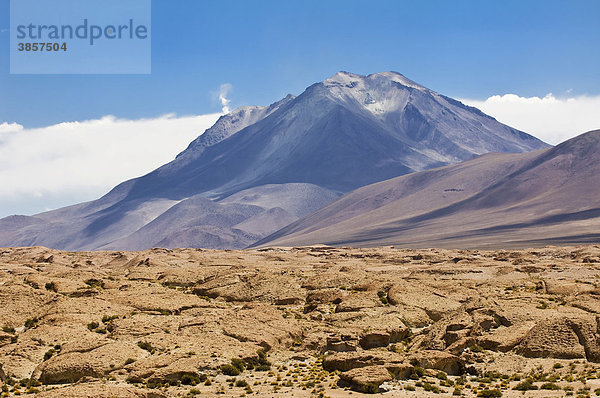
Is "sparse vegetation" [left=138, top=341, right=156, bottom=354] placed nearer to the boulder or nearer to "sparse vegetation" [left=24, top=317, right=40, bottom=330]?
"sparse vegetation" [left=24, top=317, right=40, bottom=330]

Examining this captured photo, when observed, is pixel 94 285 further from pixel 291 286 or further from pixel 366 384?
pixel 366 384

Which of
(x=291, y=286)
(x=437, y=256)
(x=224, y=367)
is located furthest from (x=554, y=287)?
(x=437, y=256)

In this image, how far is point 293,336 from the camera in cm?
3312

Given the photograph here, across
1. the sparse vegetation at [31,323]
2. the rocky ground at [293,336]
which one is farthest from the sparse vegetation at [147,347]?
the sparse vegetation at [31,323]

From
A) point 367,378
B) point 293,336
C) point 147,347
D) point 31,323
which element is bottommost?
point 367,378

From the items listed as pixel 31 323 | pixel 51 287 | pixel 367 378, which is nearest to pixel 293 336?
pixel 367 378

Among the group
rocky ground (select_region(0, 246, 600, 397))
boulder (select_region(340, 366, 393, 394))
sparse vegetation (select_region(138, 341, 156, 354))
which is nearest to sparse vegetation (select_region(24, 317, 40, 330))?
rocky ground (select_region(0, 246, 600, 397))

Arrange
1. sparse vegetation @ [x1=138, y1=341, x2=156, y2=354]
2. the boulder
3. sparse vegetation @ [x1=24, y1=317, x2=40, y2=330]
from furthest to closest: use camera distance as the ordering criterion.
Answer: sparse vegetation @ [x1=24, y1=317, x2=40, y2=330]
sparse vegetation @ [x1=138, y1=341, x2=156, y2=354]
the boulder

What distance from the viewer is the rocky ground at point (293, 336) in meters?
26.1

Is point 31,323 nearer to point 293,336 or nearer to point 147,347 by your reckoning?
point 147,347

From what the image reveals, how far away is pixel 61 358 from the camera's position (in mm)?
28172

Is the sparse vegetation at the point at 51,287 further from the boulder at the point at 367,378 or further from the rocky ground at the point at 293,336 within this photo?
the boulder at the point at 367,378

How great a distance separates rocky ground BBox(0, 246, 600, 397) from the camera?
26125 millimetres

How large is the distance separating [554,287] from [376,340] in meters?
15.5
